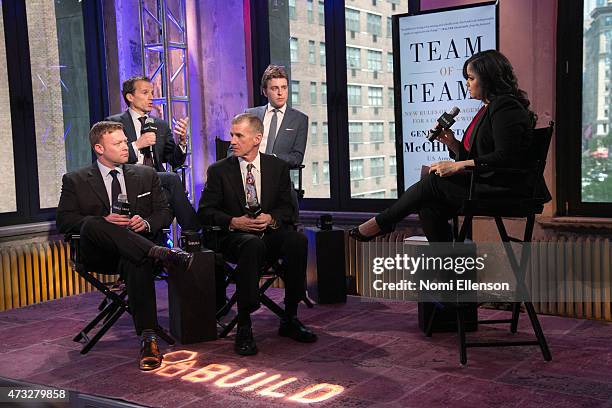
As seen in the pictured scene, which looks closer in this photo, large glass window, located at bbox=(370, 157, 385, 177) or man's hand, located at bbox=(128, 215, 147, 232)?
man's hand, located at bbox=(128, 215, 147, 232)

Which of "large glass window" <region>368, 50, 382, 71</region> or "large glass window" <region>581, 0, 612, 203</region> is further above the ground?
"large glass window" <region>368, 50, 382, 71</region>

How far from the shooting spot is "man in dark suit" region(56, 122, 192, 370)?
3.75 metres

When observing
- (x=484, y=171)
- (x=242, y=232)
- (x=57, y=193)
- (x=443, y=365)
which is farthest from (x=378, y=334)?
(x=57, y=193)

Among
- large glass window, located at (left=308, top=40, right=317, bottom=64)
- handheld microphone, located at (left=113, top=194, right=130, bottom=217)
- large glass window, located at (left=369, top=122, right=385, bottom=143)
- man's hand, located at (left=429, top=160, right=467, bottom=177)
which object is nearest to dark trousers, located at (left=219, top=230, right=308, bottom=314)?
handheld microphone, located at (left=113, top=194, right=130, bottom=217)

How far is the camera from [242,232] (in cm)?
414

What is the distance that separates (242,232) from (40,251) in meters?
2.27

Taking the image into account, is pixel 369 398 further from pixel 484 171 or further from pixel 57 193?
pixel 57 193

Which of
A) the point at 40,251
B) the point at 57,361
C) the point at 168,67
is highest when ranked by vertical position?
the point at 168,67

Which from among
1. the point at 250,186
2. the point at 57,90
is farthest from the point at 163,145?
the point at 250,186

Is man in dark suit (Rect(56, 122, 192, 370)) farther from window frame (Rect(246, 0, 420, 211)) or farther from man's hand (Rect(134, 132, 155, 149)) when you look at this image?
window frame (Rect(246, 0, 420, 211))

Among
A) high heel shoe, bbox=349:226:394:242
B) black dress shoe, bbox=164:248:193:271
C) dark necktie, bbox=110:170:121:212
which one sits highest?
dark necktie, bbox=110:170:121:212

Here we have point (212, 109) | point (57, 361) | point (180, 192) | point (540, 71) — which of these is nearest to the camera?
point (57, 361)

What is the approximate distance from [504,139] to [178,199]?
2677 millimetres

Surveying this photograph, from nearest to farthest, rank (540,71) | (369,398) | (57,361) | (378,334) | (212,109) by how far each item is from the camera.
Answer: (369,398)
(57,361)
(378,334)
(540,71)
(212,109)
